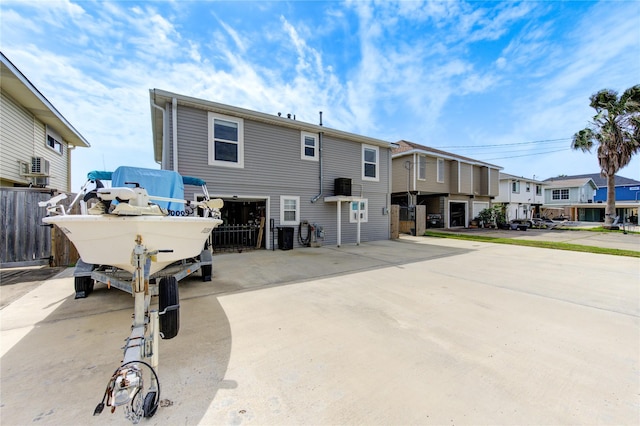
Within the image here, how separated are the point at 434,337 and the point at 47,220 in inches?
170

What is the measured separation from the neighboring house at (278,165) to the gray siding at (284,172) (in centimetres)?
3

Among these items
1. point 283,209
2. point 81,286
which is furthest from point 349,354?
point 283,209

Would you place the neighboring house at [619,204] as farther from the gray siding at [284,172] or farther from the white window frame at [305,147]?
the white window frame at [305,147]

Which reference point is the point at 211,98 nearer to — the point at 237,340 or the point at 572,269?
the point at 237,340

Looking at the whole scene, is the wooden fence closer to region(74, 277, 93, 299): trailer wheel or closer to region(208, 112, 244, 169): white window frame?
region(74, 277, 93, 299): trailer wheel

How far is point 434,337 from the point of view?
2.85m

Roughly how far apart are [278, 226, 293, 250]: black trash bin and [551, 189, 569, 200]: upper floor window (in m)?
43.4

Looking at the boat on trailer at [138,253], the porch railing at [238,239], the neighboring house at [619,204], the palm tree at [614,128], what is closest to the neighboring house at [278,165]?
the porch railing at [238,239]

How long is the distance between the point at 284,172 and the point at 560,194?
43.6m

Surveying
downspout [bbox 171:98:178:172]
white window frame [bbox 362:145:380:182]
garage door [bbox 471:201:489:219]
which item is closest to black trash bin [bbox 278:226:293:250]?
downspout [bbox 171:98:178:172]

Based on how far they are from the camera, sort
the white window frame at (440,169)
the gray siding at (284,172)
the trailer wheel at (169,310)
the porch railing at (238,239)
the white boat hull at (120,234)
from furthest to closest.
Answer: the white window frame at (440,169), the porch railing at (238,239), the gray siding at (284,172), the white boat hull at (120,234), the trailer wheel at (169,310)

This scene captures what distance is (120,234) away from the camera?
86.7 inches

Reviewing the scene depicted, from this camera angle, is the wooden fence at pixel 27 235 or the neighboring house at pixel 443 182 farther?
the neighboring house at pixel 443 182

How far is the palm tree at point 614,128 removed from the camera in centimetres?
1691
